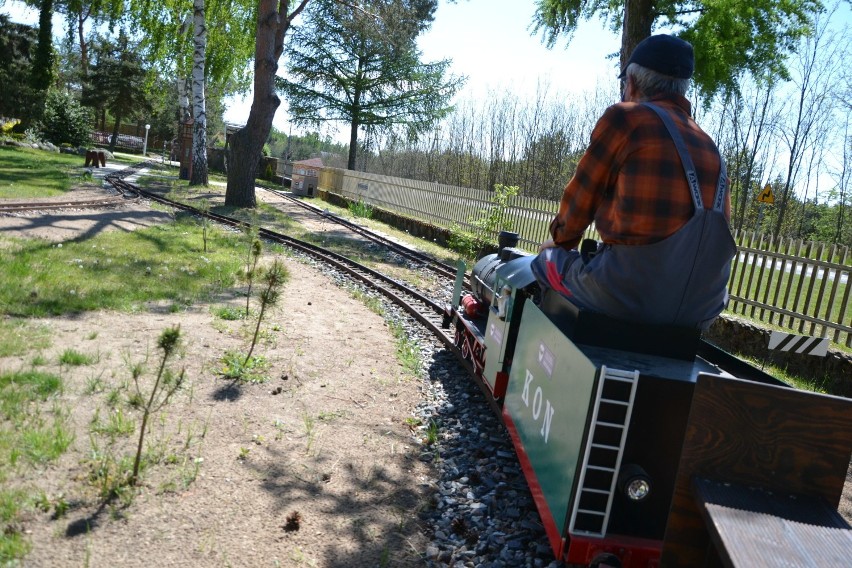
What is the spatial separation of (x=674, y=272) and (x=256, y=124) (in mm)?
18054

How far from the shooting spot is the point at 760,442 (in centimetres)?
216

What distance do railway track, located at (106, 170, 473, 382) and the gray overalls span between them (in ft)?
10.1

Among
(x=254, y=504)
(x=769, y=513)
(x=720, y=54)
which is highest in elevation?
(x=720, y=54)

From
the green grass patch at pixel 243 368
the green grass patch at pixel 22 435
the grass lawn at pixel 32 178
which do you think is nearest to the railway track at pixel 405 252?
the green grass patch at pixel 243 368

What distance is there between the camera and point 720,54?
582 inches

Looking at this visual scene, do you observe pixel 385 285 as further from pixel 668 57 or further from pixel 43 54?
pixel 43 54

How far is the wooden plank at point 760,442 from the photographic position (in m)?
2.13

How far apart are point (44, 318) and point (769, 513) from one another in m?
6.21

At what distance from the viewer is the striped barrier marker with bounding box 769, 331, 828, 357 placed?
6910 millimetres

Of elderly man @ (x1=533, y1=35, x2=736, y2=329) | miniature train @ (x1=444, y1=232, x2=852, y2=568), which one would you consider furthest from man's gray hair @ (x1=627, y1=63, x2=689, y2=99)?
miniature train @ (x1=444, y1=232, x2=852, y2=568)

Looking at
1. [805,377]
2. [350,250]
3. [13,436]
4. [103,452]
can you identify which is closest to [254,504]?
[103,452]

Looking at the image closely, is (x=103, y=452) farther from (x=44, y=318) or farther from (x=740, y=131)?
(x=740, y=131)

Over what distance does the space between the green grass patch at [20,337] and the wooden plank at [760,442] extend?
497cm

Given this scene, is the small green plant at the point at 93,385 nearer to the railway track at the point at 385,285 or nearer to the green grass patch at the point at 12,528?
the green grass patch at the point at 12,528
